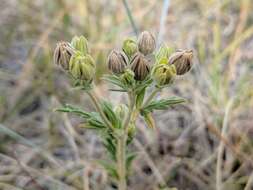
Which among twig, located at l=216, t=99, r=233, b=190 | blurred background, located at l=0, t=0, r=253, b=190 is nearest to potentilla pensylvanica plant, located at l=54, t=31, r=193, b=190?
blurred background, located at l=0, t=0, r=253, b=190

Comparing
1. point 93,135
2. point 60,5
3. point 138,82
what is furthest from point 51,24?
point 138,82

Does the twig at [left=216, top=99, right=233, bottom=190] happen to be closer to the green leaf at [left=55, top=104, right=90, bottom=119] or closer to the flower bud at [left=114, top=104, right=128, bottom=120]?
the flower bud at [left=114, top=104, right=128, bottom=120]

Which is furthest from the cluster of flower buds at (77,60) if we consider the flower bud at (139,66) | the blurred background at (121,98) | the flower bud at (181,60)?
the blurred background at (121,98)

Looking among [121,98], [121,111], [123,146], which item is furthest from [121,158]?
[121,98]

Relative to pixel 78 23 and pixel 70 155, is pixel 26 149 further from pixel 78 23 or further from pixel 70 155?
pixel 78 23

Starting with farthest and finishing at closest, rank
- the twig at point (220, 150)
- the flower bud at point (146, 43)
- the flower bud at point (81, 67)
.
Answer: the twig at point (220, 150) < the flower bud at point (146, 43) < the flower bud at point (81, 67)

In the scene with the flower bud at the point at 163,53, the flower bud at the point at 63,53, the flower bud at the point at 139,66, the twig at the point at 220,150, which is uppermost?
the flower bud at the point at 63,53

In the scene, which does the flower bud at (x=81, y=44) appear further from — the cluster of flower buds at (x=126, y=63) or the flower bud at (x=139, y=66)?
the flower bud at (x=139, y=66)
